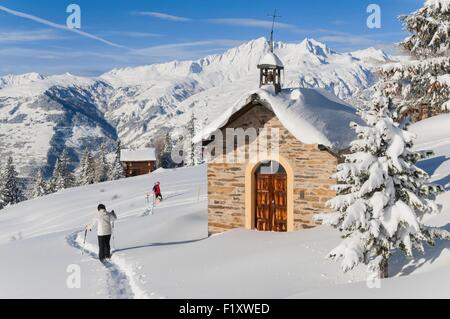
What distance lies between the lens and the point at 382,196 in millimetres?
8633

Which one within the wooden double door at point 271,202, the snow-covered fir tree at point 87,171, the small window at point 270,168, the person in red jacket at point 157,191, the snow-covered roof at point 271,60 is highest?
the snow-covered fir tree at point 87,171

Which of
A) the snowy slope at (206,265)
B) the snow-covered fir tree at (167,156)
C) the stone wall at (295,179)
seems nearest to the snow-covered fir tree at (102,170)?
the snow-covered fir tree at (167,156)

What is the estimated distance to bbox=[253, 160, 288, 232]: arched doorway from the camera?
50.3 ft

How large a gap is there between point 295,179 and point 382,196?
20.7 ft

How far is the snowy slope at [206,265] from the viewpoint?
8.70m

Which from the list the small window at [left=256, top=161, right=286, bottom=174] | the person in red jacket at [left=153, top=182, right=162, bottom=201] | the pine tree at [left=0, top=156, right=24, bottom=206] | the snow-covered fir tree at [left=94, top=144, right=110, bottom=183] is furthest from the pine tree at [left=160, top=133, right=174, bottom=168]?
the small window at [left=256, top=161, right=286, bottom=174]

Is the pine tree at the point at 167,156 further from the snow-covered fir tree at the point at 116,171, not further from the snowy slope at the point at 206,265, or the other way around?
the snowy slope at the point at 206,265

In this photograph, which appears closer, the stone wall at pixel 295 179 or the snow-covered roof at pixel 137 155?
the stone wall at pixel 295 179

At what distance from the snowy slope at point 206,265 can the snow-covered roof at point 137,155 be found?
5482 cm

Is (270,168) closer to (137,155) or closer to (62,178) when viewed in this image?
(62,178)

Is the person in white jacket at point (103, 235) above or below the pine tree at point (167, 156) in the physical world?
below

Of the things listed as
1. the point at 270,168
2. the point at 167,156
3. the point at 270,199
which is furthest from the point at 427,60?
the point at 167,156
